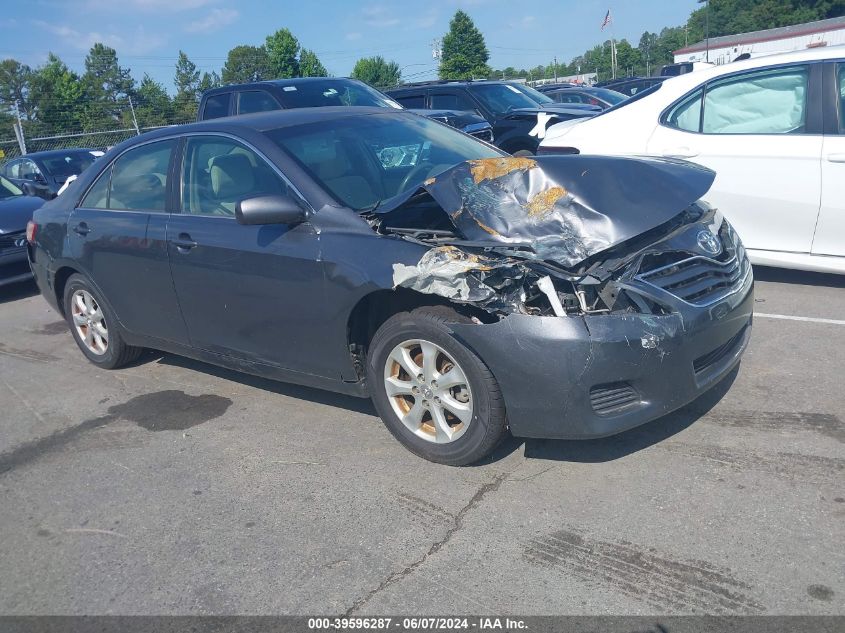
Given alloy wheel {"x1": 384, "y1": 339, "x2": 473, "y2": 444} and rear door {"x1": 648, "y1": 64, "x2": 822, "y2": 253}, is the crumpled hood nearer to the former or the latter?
alloy wheel {"x1": 384, "y1": 339, "x2": 473, "y2": 444}

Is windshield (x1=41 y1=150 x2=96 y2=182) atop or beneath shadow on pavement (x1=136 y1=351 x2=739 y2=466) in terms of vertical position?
atop

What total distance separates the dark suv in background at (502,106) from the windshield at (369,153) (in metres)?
6.08

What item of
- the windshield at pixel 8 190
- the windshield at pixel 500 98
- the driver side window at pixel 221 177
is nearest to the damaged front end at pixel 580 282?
the driver side window at pixel 221 177

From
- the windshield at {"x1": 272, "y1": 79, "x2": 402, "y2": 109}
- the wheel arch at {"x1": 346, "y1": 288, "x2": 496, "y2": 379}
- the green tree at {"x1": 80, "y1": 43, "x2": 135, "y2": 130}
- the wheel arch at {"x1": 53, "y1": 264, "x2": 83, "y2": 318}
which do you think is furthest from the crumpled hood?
the green tree at {"x1": 80, "y1": 43, "x2": 135, "y2": 130}

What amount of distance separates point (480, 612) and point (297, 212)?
2.17m

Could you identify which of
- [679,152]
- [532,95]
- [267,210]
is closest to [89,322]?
[267,210]

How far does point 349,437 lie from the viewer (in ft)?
13.8

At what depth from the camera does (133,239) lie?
4965 mm

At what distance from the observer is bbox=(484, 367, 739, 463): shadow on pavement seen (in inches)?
148

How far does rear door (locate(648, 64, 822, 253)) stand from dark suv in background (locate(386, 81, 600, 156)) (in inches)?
184

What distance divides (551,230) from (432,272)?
0.62m

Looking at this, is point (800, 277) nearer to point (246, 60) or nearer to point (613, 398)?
point (613, 398)

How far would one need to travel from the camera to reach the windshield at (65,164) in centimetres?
1472

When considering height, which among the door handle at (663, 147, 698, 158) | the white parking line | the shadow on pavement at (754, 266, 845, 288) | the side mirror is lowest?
the white parking line
